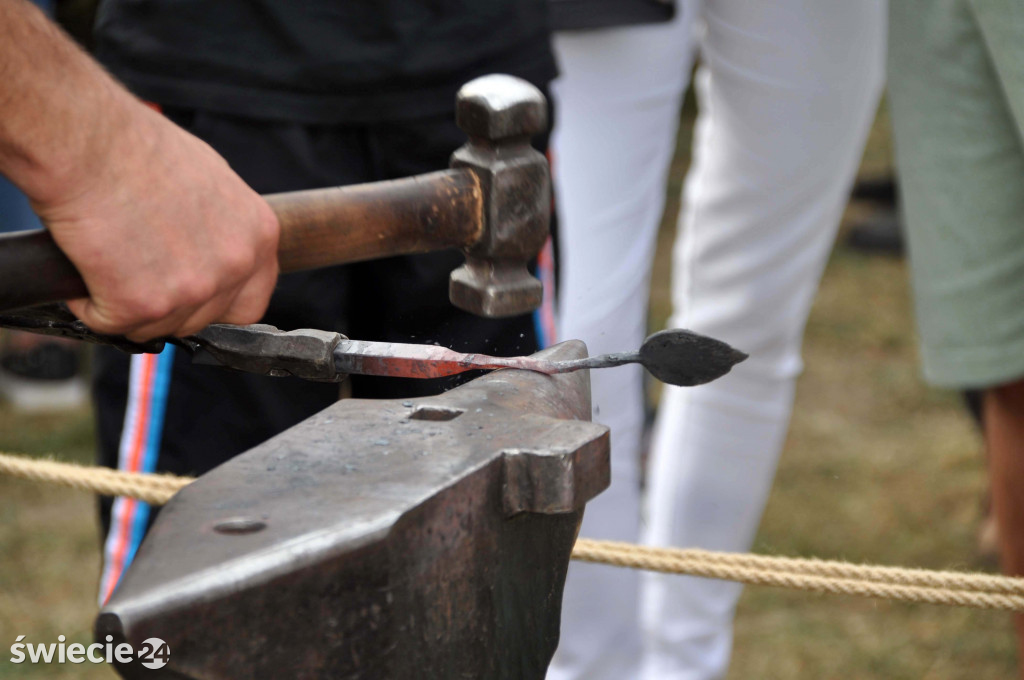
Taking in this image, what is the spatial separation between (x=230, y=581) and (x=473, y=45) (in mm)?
799

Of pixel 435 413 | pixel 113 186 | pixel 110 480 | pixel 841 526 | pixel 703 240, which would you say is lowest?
pixel 841 526

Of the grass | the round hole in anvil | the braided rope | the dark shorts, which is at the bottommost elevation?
the grass

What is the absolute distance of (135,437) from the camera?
1229 mm

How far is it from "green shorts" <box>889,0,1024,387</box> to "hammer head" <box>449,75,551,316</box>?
2.13ft

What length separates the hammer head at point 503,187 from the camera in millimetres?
939

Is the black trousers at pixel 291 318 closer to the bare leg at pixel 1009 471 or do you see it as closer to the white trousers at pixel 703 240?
the white trousers at pixel 703 240

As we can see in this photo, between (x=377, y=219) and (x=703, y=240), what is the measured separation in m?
1.09

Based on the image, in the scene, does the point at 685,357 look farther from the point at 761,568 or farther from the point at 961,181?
the point at 961,181

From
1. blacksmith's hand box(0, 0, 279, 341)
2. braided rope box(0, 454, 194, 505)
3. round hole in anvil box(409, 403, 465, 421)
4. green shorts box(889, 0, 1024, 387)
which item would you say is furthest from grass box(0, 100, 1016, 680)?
blacksmith's hand box(0, 0, 279, 341)

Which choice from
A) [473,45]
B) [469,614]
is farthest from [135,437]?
[469,614]

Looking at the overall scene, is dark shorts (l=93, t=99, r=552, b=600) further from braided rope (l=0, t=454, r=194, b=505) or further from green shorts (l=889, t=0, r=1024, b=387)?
green shorts (l=889, t=0, r=1024, b=387)

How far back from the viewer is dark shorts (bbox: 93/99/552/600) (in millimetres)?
1188

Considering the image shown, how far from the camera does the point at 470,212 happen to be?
947 mm

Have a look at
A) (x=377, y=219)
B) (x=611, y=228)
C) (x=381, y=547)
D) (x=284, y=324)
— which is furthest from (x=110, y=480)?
(x=611, y=228)
